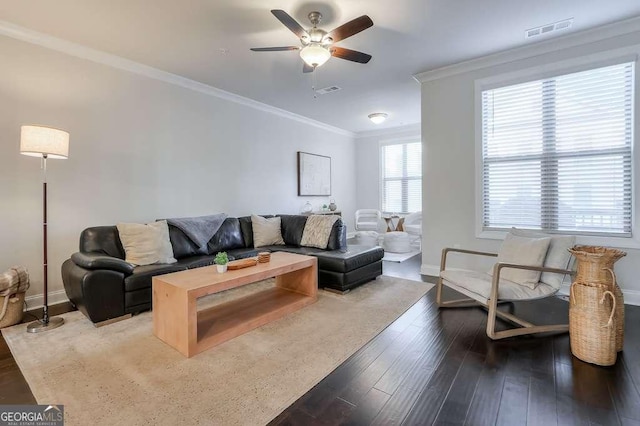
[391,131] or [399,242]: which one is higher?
[391,131]

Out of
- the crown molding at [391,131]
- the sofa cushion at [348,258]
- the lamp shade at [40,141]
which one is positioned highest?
the crown molding at [391,131]

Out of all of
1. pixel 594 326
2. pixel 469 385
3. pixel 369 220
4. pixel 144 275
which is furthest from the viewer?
pixel 369 220

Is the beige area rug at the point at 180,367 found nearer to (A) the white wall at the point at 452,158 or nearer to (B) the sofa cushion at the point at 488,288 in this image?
(B) the sofa cushion at the point at 488,288

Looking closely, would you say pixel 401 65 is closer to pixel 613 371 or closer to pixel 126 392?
pixel 613 371

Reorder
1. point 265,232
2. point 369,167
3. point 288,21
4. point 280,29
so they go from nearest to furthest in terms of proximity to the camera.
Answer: point 288,21, point 280,29, point 265,232, point 369,167

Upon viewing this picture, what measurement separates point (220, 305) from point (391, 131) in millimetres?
6055

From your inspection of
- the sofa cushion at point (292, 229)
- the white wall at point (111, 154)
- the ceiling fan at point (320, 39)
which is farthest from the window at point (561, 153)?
the white wall at point (111, 154)

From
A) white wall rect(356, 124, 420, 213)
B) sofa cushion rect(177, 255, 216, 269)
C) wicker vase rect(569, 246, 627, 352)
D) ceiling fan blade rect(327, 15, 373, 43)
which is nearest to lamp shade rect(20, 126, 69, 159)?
sofa cushion rect(177, 255, 216, 269)

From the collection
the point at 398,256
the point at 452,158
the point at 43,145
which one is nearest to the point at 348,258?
the point at 452,158

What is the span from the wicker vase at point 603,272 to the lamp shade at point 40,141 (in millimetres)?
4269

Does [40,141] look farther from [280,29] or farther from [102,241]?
[280,29]

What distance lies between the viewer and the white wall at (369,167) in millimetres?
7781

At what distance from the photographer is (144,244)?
10.5ft

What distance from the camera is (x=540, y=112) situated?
355 cm
